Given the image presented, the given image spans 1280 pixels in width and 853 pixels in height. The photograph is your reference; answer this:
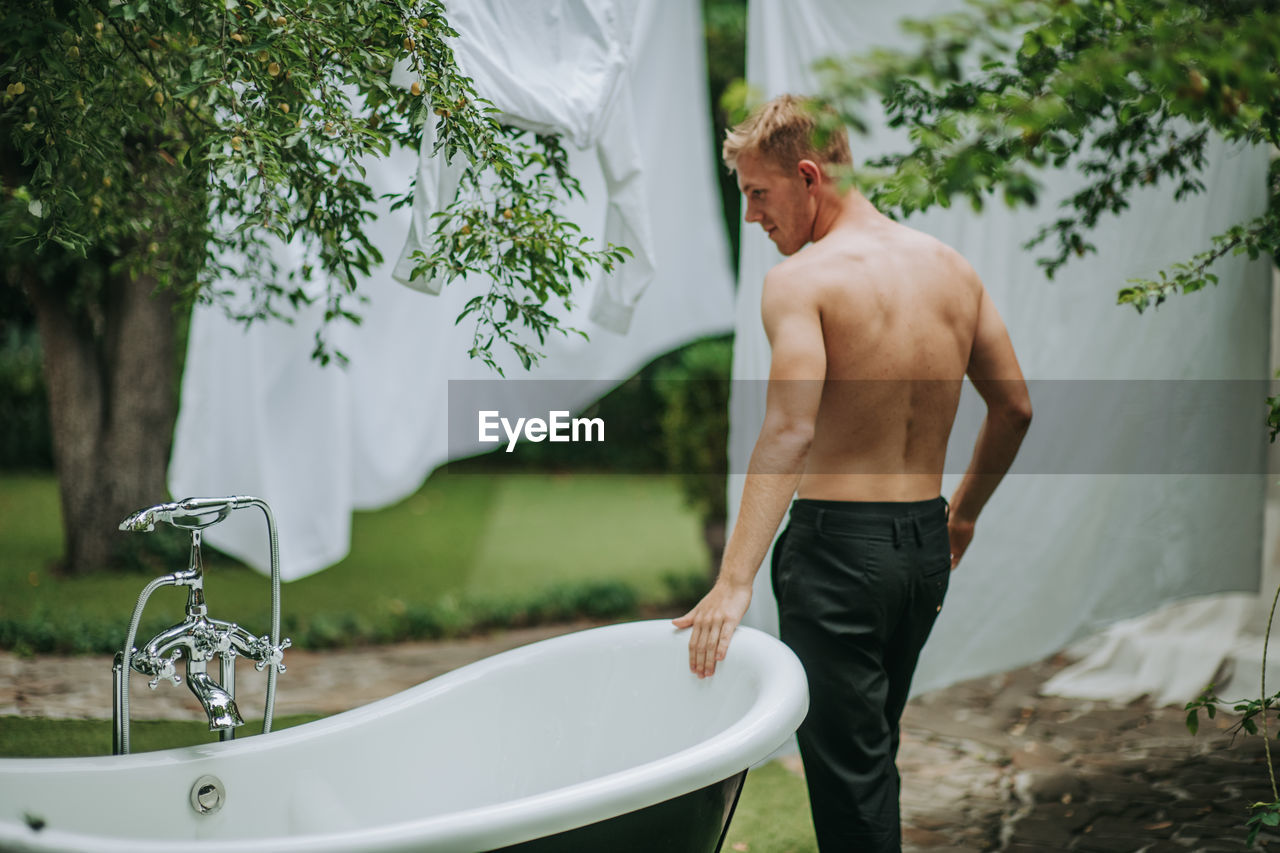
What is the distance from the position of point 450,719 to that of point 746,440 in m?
1.15

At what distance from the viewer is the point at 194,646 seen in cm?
178

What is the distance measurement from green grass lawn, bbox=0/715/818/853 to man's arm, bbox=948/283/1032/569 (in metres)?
0.80

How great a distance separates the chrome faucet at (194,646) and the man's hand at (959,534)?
1.39 meters

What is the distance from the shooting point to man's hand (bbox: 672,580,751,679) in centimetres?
188

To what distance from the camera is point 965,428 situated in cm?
299

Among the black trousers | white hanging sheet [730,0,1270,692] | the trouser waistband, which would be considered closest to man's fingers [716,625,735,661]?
the black trousers

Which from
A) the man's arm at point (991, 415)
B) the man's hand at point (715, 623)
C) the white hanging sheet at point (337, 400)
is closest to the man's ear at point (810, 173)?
the man's arm at point (991, 415)

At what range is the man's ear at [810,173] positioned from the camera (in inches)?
78.0


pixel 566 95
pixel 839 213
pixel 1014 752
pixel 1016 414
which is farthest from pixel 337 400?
pixel 1014 752

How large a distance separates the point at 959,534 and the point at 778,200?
0.85 m

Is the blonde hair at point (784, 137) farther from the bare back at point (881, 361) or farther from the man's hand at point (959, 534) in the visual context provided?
the man's hand at point (959, 534)

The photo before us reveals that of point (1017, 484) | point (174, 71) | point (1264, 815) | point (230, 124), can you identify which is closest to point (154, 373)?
point (174, 71)

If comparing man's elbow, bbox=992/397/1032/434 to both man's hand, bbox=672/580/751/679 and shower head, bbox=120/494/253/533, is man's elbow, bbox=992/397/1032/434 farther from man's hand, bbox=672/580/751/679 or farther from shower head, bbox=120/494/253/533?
shower head, bbox=120/494/253/533

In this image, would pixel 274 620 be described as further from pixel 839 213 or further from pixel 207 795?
pixel 839 213
